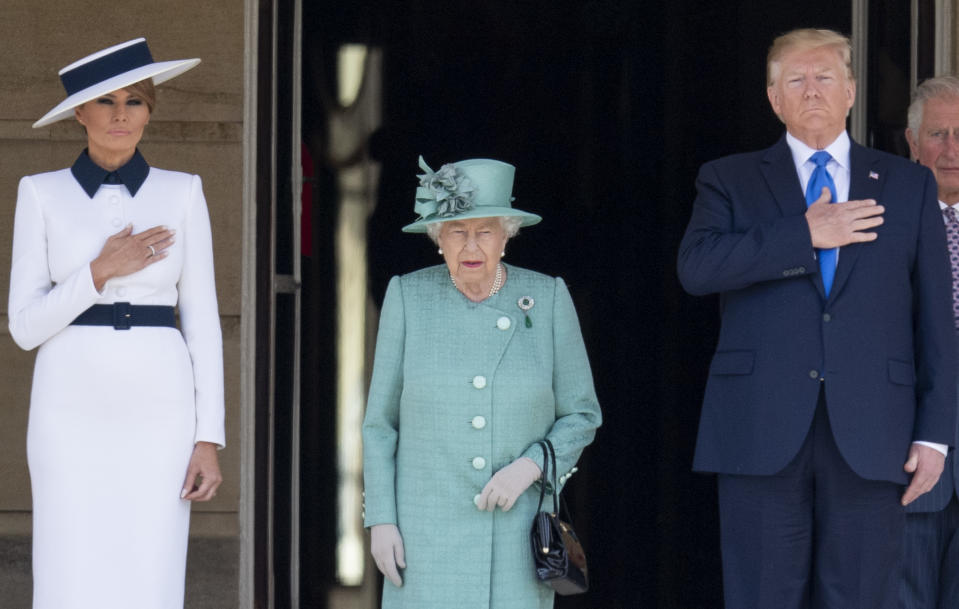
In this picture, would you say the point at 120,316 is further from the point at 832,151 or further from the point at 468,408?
the point at 832,151

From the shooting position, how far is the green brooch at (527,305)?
3.48 meters

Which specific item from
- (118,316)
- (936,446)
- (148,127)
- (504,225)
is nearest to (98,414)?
(118,316)

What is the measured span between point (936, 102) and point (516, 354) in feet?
5.11

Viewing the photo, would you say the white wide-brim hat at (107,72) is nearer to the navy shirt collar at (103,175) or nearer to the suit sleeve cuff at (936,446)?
the navy shirt collar at (103,175)

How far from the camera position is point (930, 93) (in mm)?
4059

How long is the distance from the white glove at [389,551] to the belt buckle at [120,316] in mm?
780

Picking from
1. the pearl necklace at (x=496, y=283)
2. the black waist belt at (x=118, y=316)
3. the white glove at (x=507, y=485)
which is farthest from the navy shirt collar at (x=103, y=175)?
the white glove at (x=507, y=485)

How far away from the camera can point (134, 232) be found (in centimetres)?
338

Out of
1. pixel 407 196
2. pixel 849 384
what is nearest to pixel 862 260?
pixel 849 384

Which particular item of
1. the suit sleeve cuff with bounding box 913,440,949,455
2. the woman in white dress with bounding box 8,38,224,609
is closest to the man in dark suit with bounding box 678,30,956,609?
the suit sleeve cuff with bounding box 913,440,949,455

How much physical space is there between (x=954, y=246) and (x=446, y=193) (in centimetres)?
154

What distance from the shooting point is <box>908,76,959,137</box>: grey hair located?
4.03 meters

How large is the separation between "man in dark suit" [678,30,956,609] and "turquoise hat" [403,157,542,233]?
527 millimetres

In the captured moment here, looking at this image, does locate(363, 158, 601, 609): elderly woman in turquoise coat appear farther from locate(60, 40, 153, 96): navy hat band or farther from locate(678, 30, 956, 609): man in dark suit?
locate(60, 40, 153, 96): navy hat band
